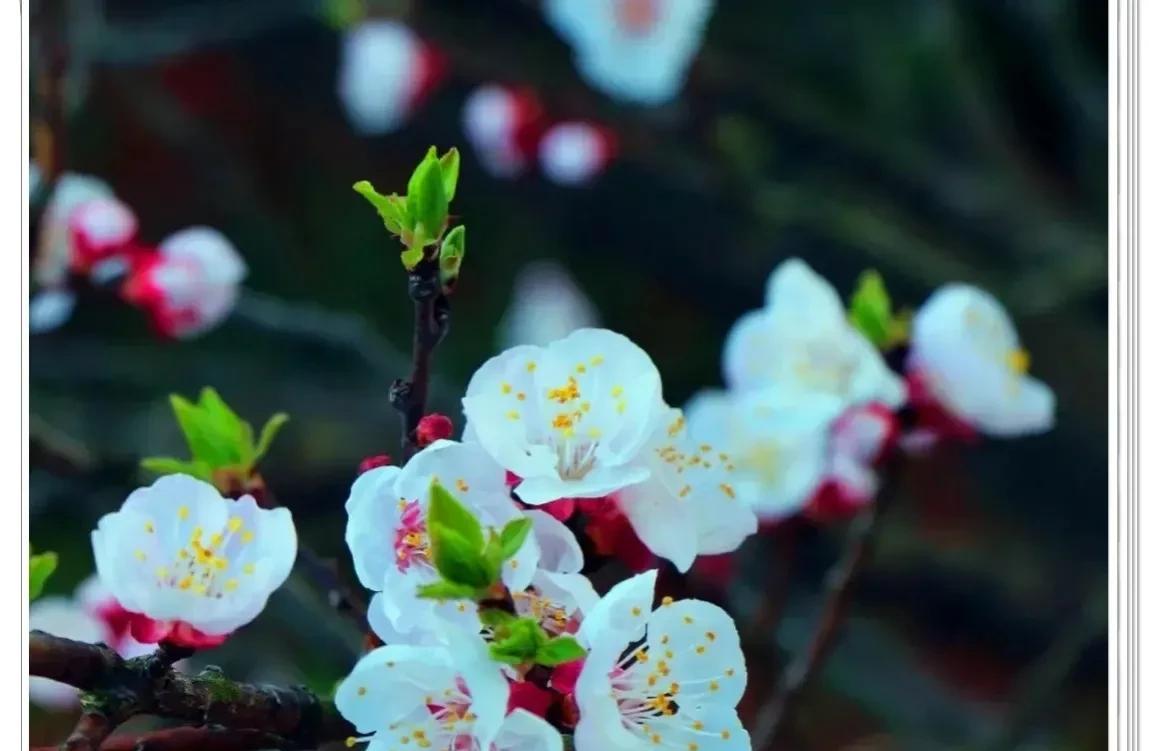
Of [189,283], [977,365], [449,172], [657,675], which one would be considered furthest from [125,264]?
[977,365]

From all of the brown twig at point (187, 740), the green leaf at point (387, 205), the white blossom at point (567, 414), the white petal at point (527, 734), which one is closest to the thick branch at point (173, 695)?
the brown twig at point (187, 740)

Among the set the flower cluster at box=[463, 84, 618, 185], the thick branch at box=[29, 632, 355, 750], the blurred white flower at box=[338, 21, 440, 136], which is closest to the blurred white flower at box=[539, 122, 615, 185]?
the flower cluster at box=[463, 84, 618, 185]

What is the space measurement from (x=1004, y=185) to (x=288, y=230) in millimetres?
531

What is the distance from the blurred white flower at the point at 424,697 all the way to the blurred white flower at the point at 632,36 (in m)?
0.42

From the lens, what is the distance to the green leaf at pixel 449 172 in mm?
784

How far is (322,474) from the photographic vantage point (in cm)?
81

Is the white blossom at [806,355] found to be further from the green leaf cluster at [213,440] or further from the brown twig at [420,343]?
the green leaf cluster at [213,440]

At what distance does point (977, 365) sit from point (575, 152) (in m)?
0.34

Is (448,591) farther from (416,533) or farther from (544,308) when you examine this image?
(544,308)

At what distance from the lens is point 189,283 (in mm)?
825

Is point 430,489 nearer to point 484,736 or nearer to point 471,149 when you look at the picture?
point 484,736

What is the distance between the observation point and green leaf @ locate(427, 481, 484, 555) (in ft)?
2.26

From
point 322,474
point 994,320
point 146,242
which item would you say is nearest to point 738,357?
point 994,320

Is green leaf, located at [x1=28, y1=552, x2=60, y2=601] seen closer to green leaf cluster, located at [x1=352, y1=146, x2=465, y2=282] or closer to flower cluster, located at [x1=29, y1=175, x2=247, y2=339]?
flower cluster, located at [x1=29, y1=175, x2=247, y2=339]
